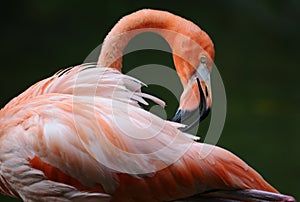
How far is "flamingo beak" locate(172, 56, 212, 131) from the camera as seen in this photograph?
7.65 feet

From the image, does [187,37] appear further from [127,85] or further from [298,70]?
[298,70]

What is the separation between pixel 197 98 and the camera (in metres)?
2.37

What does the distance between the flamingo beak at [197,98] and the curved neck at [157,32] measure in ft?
0.20

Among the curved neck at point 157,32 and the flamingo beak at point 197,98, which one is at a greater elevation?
the curved neck at point 157,32

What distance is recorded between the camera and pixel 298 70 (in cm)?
576

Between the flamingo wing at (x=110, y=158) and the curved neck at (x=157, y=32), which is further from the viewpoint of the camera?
the curved neck at (x=157, y=32)

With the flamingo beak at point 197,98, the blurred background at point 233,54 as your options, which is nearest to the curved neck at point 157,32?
the flamingo beak at point 197,98

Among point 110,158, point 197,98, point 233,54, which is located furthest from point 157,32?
point 233,54

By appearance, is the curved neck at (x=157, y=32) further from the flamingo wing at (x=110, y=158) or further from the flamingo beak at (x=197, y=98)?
the flamingo wing at (x=110, y=158)

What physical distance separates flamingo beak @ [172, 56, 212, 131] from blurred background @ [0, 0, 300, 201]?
1.88 metres

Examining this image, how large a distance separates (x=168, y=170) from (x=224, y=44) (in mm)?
4187

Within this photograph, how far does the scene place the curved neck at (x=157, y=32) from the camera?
2.51 meters

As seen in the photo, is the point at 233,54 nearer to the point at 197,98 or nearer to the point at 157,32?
the point at 157,32

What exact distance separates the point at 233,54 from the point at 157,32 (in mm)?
3426
